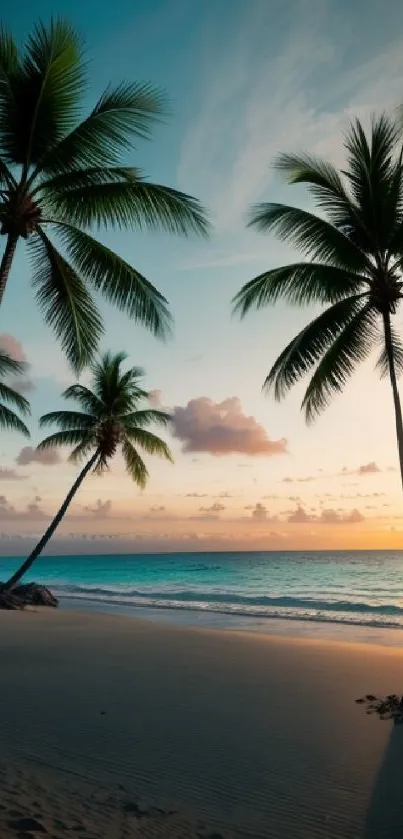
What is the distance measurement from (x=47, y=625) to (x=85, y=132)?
1282 cm

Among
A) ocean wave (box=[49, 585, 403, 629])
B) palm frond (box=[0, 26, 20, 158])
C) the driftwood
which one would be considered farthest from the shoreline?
palm frond (box=[0, 26, 20, 158])

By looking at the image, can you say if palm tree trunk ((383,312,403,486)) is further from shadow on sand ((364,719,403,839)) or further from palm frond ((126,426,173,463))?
palm frond ((126,426,173,463))

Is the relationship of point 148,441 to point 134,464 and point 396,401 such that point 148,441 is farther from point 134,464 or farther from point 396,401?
point 396,401

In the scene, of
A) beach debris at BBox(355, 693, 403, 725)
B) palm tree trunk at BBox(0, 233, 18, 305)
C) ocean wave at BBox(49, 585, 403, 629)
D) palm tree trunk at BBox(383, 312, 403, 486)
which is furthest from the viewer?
ocean wave at BBox(49, 585, 403, 629)

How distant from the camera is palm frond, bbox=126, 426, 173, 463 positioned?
25828 millimetres

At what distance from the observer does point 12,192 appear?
9102 millimetres

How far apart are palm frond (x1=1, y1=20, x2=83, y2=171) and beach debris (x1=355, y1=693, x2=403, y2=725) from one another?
9.53 metres

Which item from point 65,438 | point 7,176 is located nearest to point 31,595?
point 65,438

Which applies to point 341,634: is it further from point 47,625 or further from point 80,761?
point 80,761

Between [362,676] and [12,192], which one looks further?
[362,676]

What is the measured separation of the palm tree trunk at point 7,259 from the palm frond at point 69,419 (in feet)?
54.1

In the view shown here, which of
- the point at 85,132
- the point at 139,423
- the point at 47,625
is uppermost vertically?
the point at 85,132

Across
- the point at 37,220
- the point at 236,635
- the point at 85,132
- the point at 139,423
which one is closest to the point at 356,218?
the point at 85,132

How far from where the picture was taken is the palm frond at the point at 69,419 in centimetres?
2488
